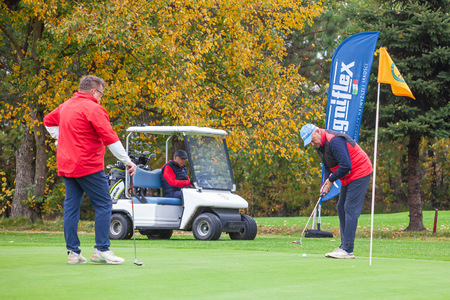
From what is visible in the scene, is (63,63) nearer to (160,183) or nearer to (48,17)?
(48,17)

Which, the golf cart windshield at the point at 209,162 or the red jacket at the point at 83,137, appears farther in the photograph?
the golf cart windshield at the point at 209,162

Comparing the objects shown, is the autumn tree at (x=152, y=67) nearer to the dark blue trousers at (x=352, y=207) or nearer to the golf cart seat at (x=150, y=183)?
the golf cart seat at (x=150, y=183)

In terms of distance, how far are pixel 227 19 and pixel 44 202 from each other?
6.97 meters

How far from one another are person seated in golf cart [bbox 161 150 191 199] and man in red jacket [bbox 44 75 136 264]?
6701mm

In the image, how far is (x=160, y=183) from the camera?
14.2m

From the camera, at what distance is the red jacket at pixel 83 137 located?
22.6 feet

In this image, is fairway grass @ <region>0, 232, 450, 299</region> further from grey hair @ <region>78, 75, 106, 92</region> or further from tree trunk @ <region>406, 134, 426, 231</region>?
tree trunk @ <region>406, 134, 426, 231</region>

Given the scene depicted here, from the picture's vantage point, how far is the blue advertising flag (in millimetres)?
15672

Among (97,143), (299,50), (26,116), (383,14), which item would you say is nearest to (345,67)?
(383,14)

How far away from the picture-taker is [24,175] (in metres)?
20.3

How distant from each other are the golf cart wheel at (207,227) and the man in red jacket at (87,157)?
6004mm

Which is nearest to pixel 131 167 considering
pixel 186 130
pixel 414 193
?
pixel 186 130

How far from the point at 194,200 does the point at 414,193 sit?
29.8 feet

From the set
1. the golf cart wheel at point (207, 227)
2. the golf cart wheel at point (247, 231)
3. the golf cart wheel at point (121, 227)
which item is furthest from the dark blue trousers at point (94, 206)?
the golf cart wheel at point (247, 231)
